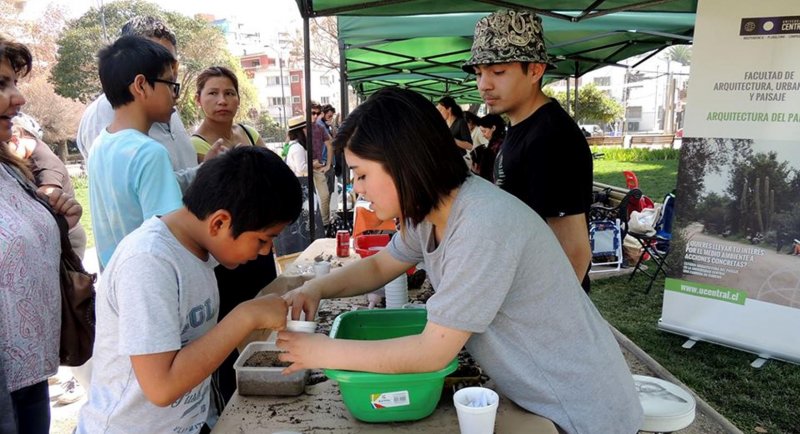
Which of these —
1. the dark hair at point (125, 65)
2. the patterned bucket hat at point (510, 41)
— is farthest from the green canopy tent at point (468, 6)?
the dark hair at point (125, 65)

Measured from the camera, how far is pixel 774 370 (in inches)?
137

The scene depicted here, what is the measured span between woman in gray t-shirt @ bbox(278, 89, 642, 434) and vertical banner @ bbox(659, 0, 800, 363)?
292 cm

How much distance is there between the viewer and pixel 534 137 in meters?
2.01

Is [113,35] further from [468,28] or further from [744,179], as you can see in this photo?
[744,179]

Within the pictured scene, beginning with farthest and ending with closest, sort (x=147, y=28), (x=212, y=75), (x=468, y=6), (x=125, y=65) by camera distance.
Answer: (x=468, y=6)
(x=212, y=75)
(x=147, y=28)
(x=125, y=65)

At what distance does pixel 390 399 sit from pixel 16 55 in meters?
1.58

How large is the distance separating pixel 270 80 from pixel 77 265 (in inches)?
2537

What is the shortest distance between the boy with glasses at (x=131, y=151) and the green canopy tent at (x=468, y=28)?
157cm

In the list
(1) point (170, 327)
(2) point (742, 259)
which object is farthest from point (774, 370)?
(1) point (170, 327)

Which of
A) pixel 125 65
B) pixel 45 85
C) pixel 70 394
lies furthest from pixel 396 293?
pixel 45 85

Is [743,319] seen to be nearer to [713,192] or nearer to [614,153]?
[713,192]

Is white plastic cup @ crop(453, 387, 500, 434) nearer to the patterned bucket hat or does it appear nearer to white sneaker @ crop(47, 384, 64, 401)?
the patterned bucket hat

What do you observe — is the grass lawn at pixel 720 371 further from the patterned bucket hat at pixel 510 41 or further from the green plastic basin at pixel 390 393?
the green plastic basin at pixel 390 393

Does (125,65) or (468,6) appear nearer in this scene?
(125,65)
